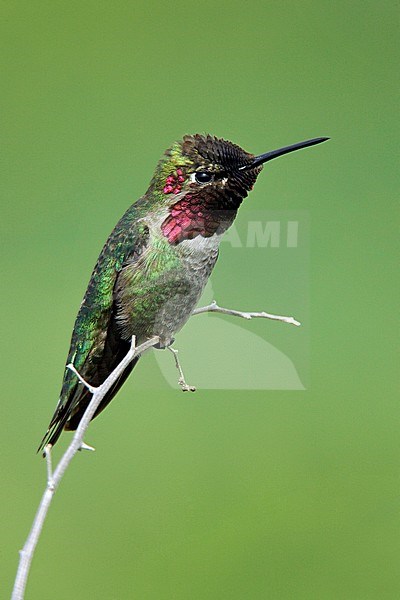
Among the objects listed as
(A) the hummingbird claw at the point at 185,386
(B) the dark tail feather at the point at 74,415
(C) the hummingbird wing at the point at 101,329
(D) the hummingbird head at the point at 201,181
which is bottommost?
(B) the dark tail feather at the point at 74,415

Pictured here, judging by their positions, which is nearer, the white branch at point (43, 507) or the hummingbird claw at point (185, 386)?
the white branch at point (43, 507)

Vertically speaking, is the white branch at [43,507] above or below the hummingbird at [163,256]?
below

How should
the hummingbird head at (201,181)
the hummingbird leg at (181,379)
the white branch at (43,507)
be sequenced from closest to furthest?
the white branch at (43,507)
the hummingbird head at (201,181)
the hummingbird leg at (181,379)

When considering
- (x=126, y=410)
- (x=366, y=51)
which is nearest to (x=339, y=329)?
(x=126, y=410)

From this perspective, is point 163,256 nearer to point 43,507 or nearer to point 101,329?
point 101,329

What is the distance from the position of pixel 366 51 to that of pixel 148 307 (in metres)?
0.76

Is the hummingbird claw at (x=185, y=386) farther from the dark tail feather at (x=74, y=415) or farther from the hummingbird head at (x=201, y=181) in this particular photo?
the hummingbird head at (x=201, y=181)

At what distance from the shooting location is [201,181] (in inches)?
50.4

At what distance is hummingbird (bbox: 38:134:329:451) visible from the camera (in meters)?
1.28

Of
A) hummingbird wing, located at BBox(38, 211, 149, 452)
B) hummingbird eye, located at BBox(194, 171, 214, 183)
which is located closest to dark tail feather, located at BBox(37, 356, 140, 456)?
hummingbird wing, located at BBox(38, 211, 149, 452)

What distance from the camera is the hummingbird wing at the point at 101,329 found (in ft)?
4.26

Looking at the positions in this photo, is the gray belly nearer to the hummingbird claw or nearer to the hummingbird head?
the hummingbird head

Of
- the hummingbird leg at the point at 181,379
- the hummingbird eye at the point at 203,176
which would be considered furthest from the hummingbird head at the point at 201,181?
the hummingbird leg at the point at 181,379

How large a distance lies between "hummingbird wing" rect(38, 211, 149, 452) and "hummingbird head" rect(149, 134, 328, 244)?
0.06 meters
